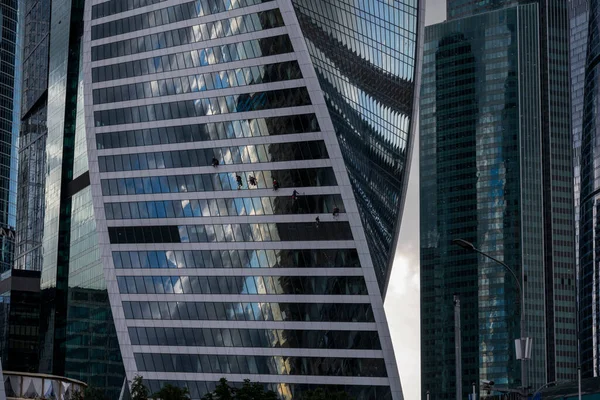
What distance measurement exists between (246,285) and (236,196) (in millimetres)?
10428

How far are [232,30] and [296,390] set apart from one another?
139ft

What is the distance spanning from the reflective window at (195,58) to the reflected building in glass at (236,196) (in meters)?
0.18

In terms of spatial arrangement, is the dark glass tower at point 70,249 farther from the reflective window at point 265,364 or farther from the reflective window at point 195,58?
the reflective window at point 195,58

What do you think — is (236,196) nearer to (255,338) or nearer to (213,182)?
(213,182)

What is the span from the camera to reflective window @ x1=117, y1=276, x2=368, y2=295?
141750 mm

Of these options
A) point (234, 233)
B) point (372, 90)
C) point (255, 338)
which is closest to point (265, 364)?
point (255, 338)

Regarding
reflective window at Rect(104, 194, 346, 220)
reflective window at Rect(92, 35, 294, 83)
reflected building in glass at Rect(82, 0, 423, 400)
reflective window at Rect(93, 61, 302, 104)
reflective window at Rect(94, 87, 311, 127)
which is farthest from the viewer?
reflective window at Rect(92, 35, 294, 83)

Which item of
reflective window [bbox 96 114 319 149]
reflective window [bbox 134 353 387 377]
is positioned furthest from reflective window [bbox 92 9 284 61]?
reflective window [bbox 134 353 387 377]

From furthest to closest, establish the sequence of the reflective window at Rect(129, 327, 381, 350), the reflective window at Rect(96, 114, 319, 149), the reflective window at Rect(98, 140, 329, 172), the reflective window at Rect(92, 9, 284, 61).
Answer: the reflective window at Rect(92, 9, 284, 61) → the reflective window at Rect(96, 114, 319, 149) → the reflective window at Rect(98, 140, 329, 172) → the reflective window at Rect(129, 327, 381, 350)

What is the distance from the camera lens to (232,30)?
149 m

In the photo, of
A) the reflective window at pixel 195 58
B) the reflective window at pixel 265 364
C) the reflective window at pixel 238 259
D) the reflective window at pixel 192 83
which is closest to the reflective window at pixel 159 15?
the reflective window at pixel 195 58

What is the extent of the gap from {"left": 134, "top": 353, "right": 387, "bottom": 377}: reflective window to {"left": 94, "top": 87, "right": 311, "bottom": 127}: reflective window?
28518 millimetres

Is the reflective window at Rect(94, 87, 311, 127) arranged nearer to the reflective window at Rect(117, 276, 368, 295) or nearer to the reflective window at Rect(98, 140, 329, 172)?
the reflective window at Rect(98, 140, 329, 172)

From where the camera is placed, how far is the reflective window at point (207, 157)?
143375 millimetres
